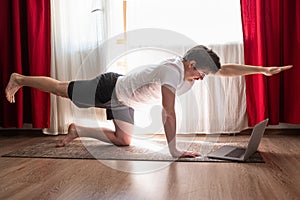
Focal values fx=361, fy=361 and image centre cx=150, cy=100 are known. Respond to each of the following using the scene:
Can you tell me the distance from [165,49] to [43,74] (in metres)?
1.06

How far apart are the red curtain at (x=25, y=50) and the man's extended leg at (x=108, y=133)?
0.65 metres

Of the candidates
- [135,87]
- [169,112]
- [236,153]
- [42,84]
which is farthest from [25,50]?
[236,153]

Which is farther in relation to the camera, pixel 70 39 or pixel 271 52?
pixel 70 39

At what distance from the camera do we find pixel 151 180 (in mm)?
1618

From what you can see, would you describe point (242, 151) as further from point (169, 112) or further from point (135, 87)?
point (135, 87)

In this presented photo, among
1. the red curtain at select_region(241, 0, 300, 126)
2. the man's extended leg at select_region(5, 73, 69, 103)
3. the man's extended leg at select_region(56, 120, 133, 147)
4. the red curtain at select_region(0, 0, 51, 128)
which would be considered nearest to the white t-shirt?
the man's extended leg at select_region(56, 120, 133, 147)

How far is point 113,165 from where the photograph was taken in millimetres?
1908

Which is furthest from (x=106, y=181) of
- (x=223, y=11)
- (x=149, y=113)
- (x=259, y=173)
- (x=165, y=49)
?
(x=223, y=11)

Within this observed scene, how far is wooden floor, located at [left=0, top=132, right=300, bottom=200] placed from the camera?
1.41m

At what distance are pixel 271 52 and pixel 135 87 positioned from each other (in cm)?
120

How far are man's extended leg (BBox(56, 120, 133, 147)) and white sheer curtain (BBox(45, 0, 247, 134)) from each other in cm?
23

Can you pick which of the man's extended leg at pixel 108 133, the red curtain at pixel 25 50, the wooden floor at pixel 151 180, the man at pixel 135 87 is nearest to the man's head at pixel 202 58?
the man at pixel 135 87

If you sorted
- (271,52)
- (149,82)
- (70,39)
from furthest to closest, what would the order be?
(70,39) < (271,52) < (149,82)

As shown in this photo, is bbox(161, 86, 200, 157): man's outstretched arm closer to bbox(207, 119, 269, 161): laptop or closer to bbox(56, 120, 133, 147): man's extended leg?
bbox(207, 119, 269, 161): laptop
